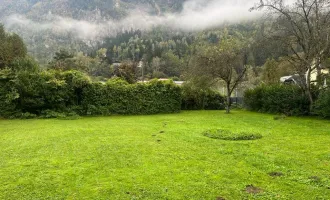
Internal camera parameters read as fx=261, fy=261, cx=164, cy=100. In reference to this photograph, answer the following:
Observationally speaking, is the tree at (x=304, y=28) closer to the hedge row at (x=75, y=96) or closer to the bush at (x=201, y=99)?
the hedge row at (x=75, y=96)

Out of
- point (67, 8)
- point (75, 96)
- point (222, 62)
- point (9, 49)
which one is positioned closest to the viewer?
point (222, 62)

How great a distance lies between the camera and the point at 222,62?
20.0 m

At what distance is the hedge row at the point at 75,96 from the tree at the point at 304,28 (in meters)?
9.32

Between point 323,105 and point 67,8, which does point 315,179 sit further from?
point 67,8

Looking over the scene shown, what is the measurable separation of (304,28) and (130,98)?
13.4 meters

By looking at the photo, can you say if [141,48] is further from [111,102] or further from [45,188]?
[45,188]

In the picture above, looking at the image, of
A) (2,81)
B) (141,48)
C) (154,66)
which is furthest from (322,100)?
(141,48)

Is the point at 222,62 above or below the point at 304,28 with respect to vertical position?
below

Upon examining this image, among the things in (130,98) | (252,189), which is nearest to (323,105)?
(252,189)

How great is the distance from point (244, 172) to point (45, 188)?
422 cm

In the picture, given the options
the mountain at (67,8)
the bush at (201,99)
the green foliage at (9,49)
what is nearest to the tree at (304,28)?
the bush at (201,99)

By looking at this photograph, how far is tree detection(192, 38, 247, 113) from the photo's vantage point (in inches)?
787

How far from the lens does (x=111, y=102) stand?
67.9 feet

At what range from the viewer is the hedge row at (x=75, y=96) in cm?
1822
